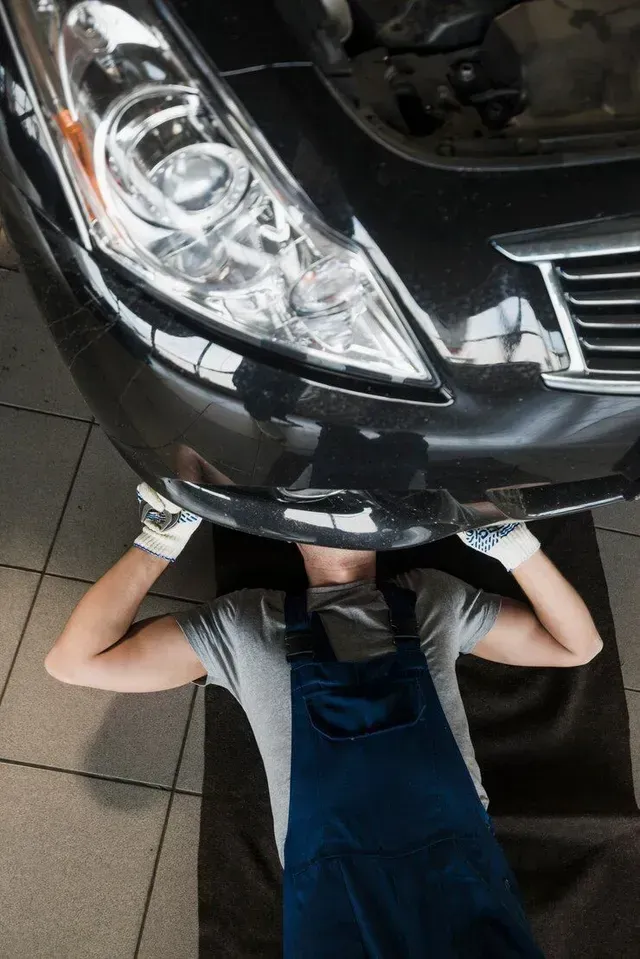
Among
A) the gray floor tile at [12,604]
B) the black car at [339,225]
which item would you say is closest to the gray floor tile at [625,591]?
the black car at [339,225]

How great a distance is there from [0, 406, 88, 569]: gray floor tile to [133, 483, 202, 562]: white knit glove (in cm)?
27

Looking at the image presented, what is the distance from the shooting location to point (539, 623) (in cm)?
135

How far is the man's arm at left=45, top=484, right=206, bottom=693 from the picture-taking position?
3.91 ft

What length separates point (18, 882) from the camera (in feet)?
4.19

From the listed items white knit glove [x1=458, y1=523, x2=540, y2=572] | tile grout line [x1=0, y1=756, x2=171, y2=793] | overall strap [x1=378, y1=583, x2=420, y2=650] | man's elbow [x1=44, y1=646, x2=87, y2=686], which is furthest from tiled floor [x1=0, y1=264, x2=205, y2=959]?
white knit glove [x1=458, y1=523, x2=540, y2=572]

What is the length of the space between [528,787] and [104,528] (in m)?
1.00

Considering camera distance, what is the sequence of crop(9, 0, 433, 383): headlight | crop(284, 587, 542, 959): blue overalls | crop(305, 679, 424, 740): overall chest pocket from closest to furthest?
crop(9, 0, 433, 383): headlight, crop(284, 587, 542, 959): blue overalls, crop(305, 679, 424, 740): overall chest pocket

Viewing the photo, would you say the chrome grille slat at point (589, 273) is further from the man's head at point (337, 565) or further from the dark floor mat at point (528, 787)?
the dark floor mat at point (528, 787)

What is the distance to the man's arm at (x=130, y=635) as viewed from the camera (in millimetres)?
1190

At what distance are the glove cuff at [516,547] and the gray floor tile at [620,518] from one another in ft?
1.15

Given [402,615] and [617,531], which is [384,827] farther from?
[617,531]

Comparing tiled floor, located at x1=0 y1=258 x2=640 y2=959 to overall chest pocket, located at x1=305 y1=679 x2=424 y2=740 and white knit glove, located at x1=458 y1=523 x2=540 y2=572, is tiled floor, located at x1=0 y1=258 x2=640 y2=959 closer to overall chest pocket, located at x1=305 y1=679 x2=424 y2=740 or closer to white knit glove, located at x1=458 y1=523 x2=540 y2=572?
overall chest pocket, located at x1=305 y1=679 x2=424 y2=740

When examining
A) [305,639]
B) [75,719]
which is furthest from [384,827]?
[75,719]

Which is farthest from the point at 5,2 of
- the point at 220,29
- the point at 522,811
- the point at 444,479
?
the point at 522,811
